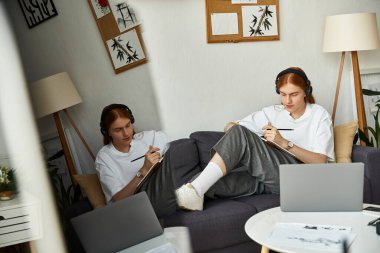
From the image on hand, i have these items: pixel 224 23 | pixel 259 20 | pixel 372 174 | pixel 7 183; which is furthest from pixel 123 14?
pixel 372 174

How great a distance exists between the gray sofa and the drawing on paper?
389 mm

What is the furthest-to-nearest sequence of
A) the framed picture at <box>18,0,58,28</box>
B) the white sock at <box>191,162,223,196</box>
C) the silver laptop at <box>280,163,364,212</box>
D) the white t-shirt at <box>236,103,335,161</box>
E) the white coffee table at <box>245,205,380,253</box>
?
the white t-shirt at <box>236,103,335,161</box> → the white sock at <box>191,162,223,196</box> → the silver laptop at <box>280,163,364,212</box> → the framed picture at <box>18,0,58,28</box> → the white coffee table at <box>245,205,380,253</box>

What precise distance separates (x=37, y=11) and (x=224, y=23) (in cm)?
65

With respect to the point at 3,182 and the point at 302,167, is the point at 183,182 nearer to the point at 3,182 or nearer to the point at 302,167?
the point at 302,167

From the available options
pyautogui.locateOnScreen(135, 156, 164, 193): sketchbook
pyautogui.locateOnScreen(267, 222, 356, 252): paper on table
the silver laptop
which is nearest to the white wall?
pyautogui.locateOnScreen(135, 156, 164, 193): sketchbook

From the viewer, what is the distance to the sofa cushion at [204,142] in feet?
5.28

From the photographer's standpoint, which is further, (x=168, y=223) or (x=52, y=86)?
(x=168, y=223)

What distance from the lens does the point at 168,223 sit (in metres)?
1.47

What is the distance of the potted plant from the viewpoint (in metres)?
1.17

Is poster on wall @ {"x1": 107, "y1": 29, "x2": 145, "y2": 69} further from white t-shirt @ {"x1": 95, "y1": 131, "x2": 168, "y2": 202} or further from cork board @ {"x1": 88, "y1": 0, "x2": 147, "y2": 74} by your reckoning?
white t-shirt @ {"x1": 95, "y1": 131, "x2": 168, "y2": 202}

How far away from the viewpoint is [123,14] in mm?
1432

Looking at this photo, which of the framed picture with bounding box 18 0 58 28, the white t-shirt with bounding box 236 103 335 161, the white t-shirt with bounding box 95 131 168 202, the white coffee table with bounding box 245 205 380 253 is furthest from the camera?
the white t-shirt with bounding box 236 103 335 161

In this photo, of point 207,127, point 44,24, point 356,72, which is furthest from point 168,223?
point 356,72

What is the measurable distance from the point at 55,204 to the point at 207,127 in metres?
0.60
